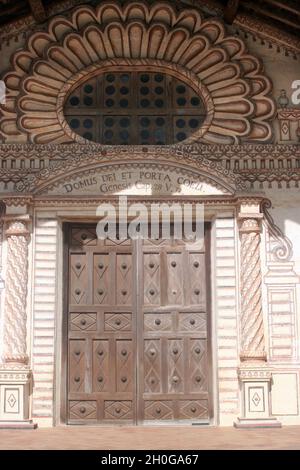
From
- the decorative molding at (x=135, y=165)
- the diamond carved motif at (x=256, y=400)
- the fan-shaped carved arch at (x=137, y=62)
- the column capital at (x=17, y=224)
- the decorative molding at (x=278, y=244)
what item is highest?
the fan-shaped carved arch at (x=137, y=62)

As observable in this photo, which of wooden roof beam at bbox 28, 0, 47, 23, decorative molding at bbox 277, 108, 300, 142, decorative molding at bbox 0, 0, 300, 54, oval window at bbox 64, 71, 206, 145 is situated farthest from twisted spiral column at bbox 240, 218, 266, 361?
wooden roof beam at bbox 28, 0, 47, 23

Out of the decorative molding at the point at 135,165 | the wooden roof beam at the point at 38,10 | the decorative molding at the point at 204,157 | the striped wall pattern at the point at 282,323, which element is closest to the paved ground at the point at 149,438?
the striped wall pattern at the point at 282,323

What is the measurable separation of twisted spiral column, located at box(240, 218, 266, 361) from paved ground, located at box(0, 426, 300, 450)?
1.09m

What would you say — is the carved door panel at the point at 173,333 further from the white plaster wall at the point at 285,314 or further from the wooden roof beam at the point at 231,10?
the wooden roof beam at the point at 231,10

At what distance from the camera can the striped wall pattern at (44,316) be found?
10062 millimetres

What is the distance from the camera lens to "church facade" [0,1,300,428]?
33.4 feet

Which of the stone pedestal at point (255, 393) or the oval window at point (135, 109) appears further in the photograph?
the oval window at point (135, 109)

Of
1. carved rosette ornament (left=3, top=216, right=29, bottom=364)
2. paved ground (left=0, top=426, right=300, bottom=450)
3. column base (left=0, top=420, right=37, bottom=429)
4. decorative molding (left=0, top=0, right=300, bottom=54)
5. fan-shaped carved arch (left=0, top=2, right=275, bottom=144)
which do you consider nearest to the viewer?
paved ground (left=0, top=426, right=300, bottom=450)

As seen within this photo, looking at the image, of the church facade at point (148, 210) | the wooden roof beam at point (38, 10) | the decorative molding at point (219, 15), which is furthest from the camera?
the decorative molding at point (219, 15)

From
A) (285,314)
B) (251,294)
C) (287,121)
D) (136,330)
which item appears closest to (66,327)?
(136,330)

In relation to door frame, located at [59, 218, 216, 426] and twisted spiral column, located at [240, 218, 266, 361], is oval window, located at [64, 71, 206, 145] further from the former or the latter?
twisted spiral column, located at [240, 218, 266, 361]

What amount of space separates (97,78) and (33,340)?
13.2 ft

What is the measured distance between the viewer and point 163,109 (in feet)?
36.3
